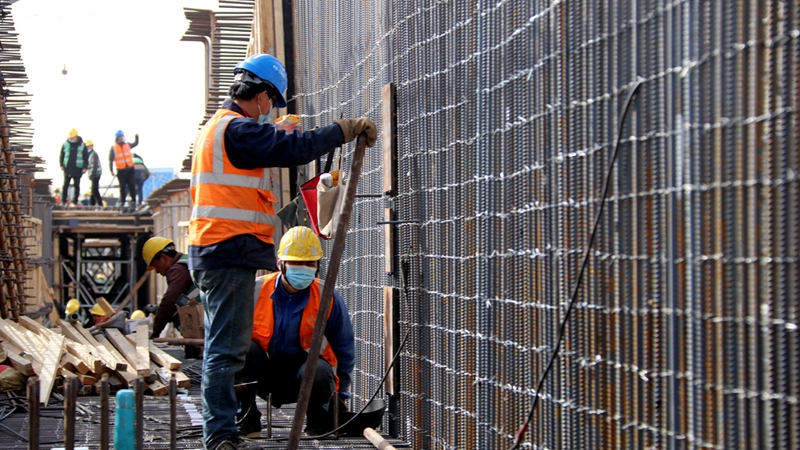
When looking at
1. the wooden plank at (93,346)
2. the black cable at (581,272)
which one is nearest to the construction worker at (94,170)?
the wooden plank at (93,346)

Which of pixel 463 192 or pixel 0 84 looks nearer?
pixel 463 192

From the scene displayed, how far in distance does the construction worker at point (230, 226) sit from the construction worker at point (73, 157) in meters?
26.6

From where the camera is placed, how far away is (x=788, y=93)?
2.47 m

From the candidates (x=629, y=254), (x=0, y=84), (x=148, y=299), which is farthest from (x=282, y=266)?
(x=148, y=299)

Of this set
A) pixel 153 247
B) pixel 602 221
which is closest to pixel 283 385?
pixel 602 221

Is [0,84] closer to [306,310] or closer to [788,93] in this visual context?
[306,310]

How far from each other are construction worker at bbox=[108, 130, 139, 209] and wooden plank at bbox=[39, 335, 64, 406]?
21550mm

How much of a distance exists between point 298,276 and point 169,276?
4.71 m

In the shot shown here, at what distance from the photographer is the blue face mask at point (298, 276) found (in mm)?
6016

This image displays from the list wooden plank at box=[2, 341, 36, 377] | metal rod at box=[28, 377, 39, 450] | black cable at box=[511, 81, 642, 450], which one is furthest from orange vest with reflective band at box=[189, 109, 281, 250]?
wooden plank at box=[2, 341, 36, 377]

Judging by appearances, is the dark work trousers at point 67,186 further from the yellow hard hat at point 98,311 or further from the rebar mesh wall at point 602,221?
the rebar mesh wall at point 602,221

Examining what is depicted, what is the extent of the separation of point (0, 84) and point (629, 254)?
36.6ft

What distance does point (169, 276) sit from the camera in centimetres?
1034

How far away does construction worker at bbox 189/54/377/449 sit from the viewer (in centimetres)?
474
